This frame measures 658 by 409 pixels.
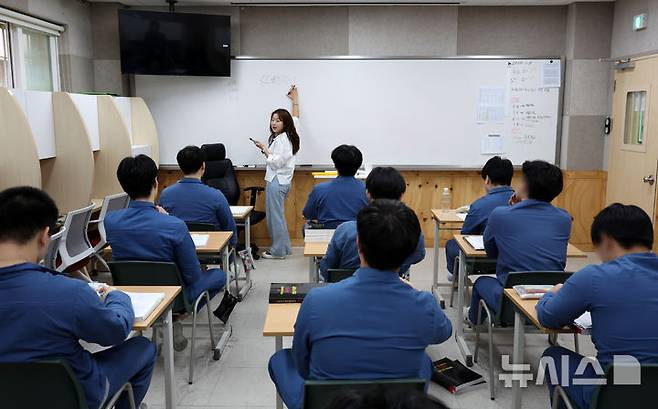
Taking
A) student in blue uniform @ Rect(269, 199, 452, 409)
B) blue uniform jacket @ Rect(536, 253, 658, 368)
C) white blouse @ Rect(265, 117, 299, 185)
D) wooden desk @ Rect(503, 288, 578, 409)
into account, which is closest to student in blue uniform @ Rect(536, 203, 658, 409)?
blue uniform jacket @ Rect(536, 253, 658, 368)

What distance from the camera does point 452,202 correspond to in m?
6.34

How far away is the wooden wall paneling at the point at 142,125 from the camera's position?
5953 millimetres

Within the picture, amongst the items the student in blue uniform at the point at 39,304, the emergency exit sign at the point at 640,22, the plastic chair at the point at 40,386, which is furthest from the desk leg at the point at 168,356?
the emergency exit sign at the point at 640,22

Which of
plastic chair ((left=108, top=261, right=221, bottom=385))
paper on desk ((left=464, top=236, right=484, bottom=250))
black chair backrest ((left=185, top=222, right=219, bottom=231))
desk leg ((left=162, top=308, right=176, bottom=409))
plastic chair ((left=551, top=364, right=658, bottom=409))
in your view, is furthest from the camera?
black chair backrest ((left=185, top=222, right=219, bottom=231))

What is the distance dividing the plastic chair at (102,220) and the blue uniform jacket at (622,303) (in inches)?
140

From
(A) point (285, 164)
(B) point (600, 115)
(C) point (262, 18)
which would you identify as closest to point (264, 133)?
(A) point (285, 164)

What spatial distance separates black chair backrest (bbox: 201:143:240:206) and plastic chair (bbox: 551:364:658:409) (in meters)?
4.47

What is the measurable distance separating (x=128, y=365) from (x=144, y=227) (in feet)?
3.07

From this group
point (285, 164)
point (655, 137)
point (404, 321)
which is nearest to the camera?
point (404, 321)

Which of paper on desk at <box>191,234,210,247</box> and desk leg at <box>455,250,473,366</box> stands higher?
paper on desk at <box>191,234,210,247</box>

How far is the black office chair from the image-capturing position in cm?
575

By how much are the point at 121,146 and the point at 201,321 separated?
2083mm

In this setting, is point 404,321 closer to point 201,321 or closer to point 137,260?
point 137,260

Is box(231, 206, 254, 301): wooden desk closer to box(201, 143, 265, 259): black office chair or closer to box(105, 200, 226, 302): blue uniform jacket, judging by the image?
box(201, 143, 265, 259): black office chair
